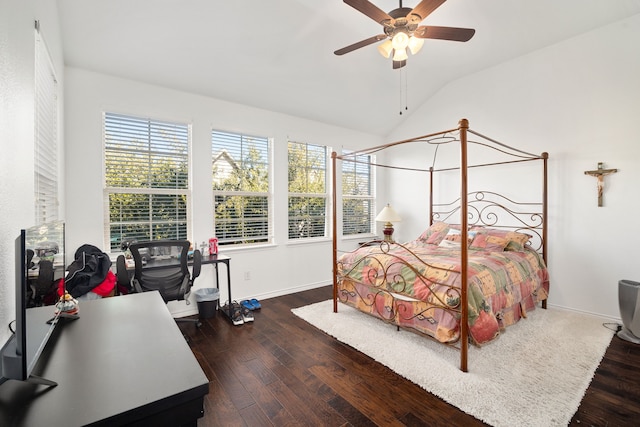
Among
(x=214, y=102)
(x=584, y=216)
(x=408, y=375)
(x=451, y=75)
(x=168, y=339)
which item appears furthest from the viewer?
(x=451, y=75)

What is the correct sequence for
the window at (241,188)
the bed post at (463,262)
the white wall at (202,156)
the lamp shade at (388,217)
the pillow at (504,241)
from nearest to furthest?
1. the bed post at (463,262)
2. the white wall at (202,156)
3. the pillow at (504,241)
4. the window at (241,188)
5. the lamp shade at (388,217)

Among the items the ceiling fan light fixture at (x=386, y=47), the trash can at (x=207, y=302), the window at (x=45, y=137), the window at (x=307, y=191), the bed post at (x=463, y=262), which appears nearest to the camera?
the window at (x=45, y=137)

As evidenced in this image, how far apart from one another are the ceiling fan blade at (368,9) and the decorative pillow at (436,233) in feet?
9.39

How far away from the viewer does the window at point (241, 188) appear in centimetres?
381

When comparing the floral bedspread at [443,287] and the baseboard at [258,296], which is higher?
the floral bedspread at [443,287]

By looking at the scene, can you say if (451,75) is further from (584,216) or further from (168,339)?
(168,339)

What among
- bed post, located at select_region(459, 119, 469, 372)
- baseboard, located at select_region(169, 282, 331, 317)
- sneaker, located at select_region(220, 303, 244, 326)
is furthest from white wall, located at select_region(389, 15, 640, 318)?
sneaker, located at select_region(220, 303, 244, 326)

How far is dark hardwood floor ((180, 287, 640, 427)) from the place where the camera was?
1.83m

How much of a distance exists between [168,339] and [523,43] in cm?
463

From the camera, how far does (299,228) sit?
462cm

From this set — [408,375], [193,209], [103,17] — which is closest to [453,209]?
[408,375]

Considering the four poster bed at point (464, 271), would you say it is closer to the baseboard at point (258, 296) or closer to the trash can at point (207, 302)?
the baseboard at point (258, 296)

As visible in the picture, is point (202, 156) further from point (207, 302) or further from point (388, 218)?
point (388, 218)

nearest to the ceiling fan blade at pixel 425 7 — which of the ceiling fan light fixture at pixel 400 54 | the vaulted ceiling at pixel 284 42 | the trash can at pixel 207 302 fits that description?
the ceiling fan light fixture at pixel 400 54
